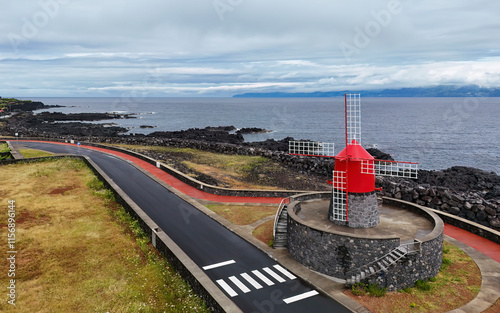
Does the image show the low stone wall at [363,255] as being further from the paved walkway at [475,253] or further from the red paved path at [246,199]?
the red paved path at [246,199]

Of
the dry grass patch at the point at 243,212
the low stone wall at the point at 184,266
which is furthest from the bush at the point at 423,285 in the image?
the dry grass patch at the point at 243,212

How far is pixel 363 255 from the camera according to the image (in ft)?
49.8

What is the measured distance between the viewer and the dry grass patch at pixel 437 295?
13.7 metres

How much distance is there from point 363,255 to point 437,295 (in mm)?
3217

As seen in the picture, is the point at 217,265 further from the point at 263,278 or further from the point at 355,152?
the point at 355,152

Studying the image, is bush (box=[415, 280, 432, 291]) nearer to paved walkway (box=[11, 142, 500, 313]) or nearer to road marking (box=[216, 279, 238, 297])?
paved walkway (box=[11, 142, 500, 313])

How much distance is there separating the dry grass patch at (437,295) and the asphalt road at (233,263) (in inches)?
68.3

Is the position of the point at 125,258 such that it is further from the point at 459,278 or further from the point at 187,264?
the point at 459,278

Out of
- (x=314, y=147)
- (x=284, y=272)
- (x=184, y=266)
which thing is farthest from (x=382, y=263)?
(x=314, y=147)

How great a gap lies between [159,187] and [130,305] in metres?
18.5

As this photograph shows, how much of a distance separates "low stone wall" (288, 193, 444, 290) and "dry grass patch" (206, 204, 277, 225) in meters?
6.89

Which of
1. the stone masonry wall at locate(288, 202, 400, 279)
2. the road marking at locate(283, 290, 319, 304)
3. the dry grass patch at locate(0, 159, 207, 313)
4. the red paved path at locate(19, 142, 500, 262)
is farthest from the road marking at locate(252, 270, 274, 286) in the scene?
the red paved path at locate(19, 142, 500, 262)

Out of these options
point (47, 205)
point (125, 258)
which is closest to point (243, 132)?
point (47, 205)

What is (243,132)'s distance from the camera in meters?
100
